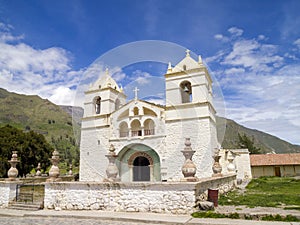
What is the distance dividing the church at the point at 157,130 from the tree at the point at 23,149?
590cm

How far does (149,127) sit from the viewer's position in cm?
1853

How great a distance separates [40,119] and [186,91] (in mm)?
96685

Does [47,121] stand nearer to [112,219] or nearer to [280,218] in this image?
[112,219]

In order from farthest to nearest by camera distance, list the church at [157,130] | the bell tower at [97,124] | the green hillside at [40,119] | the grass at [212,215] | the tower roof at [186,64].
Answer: the green hillside at [40,119] < the bell tower at [97,124] < the tower roof at [186,64] < the church at [157,130] < the grass at [212,215]

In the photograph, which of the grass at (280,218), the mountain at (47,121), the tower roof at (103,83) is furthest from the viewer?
the mountain at (47,121)

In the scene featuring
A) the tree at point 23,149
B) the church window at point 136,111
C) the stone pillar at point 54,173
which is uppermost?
the church window at point 136,111

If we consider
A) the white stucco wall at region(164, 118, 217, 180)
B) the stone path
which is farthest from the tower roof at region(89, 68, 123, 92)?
the stone path

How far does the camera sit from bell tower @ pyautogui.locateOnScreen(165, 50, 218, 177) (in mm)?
16312

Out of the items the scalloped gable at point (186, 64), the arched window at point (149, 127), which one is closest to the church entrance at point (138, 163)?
the arched window at point (149, 127)

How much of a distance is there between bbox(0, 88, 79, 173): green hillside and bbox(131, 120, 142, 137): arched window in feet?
141

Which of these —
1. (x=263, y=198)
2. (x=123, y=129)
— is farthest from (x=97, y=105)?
(x=263, y=198)

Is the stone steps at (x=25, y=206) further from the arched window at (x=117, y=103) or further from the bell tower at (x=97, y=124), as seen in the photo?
the arched window at (x=117, y=103)

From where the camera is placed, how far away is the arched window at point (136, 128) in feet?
60.9

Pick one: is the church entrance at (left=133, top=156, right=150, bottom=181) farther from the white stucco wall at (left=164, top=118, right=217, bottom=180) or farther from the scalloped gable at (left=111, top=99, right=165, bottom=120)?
the scalloped gable at (left=111, top=99, right=165, bottom=120)
